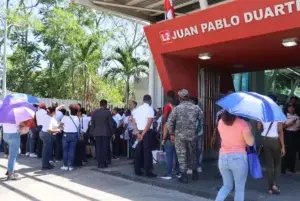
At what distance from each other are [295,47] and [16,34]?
1034 inches

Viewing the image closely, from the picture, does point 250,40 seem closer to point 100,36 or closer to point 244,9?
point 244,9

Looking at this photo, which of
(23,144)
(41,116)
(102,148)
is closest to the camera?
(102,148)

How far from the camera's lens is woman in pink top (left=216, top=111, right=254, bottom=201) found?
5.81 m

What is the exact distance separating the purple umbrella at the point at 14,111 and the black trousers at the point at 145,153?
2541mm

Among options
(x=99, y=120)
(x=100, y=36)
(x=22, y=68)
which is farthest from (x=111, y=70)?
(x=99, y=120)

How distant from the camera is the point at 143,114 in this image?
31.7 feet

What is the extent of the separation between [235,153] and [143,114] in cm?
407

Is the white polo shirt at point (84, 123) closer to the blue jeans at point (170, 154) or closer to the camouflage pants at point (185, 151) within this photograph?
the blue jeans at point (170, 154)

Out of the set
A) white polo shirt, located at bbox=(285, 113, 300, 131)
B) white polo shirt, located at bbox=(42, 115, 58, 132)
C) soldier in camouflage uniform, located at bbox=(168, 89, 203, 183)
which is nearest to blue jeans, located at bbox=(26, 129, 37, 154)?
white polo shirt, located at bbox=(42, 115, 58, 132)

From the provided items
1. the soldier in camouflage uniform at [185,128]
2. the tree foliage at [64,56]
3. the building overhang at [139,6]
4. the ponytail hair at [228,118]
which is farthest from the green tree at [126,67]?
the ponytail hair at [228,118]

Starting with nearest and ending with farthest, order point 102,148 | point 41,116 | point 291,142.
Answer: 1. point 291,142
2. point 102,148
3. point 41,116

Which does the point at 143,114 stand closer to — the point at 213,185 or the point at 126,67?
the point at 213,185

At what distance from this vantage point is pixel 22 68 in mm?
30406

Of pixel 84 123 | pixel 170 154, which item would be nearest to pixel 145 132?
pixel 170 154
